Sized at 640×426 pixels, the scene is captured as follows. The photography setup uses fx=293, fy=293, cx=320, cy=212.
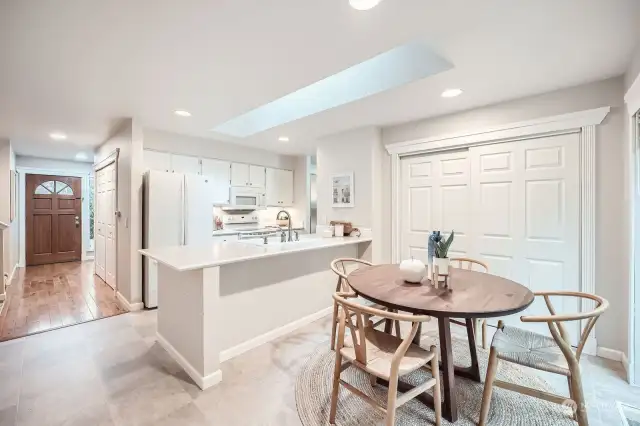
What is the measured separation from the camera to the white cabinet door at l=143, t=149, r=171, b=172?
13.0ft

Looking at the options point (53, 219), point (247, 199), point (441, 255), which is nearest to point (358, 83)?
point (441, 255)

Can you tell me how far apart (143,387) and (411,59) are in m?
3.20

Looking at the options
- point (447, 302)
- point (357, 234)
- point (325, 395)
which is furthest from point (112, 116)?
point (447, 302)

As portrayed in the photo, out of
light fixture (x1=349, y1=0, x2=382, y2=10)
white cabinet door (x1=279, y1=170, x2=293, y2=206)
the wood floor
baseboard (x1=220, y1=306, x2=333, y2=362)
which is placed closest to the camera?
light fixture (x1=349, y1=0, x2=382, y2=10)

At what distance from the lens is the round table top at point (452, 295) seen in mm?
1490

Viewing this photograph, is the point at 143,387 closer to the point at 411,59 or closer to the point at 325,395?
the point at 325,395

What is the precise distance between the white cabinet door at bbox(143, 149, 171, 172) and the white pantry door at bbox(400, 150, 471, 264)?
3.25 meters

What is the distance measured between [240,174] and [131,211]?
1.87 metres

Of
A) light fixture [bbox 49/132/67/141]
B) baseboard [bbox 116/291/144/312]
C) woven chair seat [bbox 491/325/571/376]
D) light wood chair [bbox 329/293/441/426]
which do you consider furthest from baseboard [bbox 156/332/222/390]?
light fixture [bbox 49/132/67/141]

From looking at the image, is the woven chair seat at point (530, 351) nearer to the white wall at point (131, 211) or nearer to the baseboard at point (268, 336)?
the baseboard at point (268, 336)

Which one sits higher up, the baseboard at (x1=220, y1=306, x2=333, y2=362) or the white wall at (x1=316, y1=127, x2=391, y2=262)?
the white wall at (x1=316, y1=127, x2=391, y2=262)

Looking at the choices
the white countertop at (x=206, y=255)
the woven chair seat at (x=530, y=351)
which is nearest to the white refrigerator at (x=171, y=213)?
the white countertop at (x=206, y=255)

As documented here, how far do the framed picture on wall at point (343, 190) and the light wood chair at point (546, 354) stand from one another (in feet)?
7.94

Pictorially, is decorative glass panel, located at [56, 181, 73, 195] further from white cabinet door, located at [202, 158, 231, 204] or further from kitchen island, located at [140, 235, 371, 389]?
kitchen island, located at [140, 235, 371, 389]
